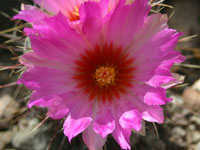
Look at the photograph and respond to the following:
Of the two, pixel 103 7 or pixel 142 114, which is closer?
pixel 103 7

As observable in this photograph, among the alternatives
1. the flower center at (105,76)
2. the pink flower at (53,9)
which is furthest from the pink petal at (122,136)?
the pink flower at (53,9)

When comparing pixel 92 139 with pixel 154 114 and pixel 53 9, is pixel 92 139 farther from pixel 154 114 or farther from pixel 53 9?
pixel 53 9

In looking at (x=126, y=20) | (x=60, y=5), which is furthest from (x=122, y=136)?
(x=60, y=5)

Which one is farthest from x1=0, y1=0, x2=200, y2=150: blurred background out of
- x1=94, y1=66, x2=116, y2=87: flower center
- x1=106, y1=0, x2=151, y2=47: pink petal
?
x1=106, y1=0, x2=151, y2=47: pink petal

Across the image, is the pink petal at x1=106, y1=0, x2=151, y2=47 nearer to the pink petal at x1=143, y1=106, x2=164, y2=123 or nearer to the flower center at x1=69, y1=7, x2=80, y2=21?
the flower center at x1=69, y1=7, x2=80, y2=21

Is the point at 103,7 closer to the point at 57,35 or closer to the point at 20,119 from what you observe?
the point at 57,35

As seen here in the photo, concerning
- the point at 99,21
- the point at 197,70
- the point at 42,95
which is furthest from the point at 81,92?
the point at 197,70

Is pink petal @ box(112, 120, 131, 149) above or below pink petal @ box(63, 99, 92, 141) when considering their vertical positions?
below
